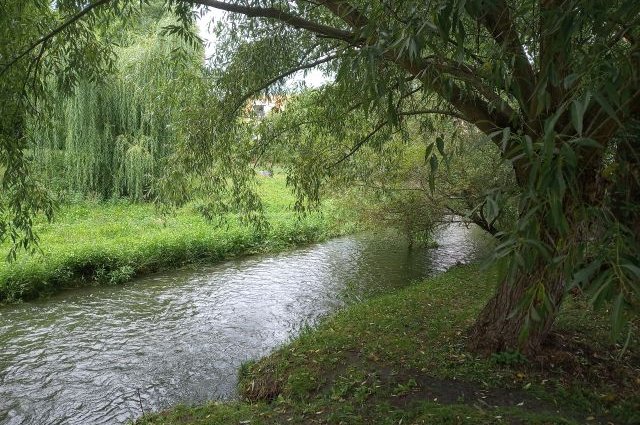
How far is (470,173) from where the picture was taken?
1024 centimetres

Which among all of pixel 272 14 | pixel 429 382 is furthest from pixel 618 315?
pixel 272 14

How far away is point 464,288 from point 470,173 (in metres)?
2.53

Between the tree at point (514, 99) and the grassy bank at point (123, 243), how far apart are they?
254 centimetres

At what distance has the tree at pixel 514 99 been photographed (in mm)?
1531

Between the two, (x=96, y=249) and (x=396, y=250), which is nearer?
(x=96, y=249)

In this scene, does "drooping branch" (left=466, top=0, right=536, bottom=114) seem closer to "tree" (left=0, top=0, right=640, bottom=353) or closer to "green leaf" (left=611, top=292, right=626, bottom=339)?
"tree" (left=0, top=0, right=640, bottom=353)

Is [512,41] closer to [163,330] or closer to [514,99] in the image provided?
[514,99]

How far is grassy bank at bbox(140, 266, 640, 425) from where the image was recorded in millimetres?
4160

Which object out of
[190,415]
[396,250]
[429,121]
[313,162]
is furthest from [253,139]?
[396,250]

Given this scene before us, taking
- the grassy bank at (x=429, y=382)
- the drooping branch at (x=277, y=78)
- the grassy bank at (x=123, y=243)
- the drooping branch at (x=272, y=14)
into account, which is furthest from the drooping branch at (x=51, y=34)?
the grassy bank at (x=123, y=243)

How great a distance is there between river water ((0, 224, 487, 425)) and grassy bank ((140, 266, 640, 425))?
1.01 meters

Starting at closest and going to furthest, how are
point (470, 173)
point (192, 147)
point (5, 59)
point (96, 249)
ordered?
1. point (5, 59)
2. point (192, 147)
3. point (470, 173)
4. point (96, 249)

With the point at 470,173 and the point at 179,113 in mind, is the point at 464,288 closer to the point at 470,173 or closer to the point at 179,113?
the point at 470,173

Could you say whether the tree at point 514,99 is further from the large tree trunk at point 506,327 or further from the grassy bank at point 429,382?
the grassy bank at point 429,382
